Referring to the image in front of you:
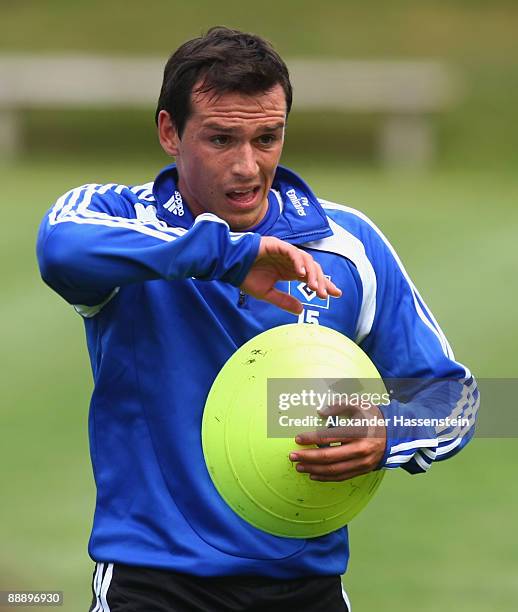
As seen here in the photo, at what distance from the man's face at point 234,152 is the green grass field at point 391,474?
2.83 metres

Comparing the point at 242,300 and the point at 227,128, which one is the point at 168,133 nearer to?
the point at 227,128

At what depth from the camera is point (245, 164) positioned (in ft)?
13.7

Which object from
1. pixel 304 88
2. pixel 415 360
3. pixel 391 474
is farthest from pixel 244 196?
pixel 304 88

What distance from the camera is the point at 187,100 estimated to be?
14.4ft

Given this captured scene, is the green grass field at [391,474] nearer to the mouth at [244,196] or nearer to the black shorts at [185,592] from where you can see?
the black shorts at [185,592]

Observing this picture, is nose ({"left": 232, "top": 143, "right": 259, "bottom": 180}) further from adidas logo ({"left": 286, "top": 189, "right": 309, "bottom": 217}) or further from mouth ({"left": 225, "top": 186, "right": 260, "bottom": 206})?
adidas logo ({"left": 286, "top": 189, "right": 309, "bottom": 217})

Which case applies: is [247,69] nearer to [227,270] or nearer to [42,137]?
[227,270]

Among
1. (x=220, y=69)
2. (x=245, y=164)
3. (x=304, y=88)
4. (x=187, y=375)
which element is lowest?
(x=304, y=88)

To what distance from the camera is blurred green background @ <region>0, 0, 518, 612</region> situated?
726 centimetres

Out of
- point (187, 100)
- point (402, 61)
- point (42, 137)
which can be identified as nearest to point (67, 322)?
point (187, 100)

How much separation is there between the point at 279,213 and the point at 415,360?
1.96 ft

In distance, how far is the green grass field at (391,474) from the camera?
273 inches

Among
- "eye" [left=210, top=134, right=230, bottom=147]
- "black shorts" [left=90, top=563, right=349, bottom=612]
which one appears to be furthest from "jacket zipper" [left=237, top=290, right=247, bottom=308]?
"black shorts" [left=90, top=563, right=349, bottom=612]

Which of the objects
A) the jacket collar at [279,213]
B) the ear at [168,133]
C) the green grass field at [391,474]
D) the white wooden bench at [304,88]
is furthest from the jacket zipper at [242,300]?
the white wooden bench at [304,88]
